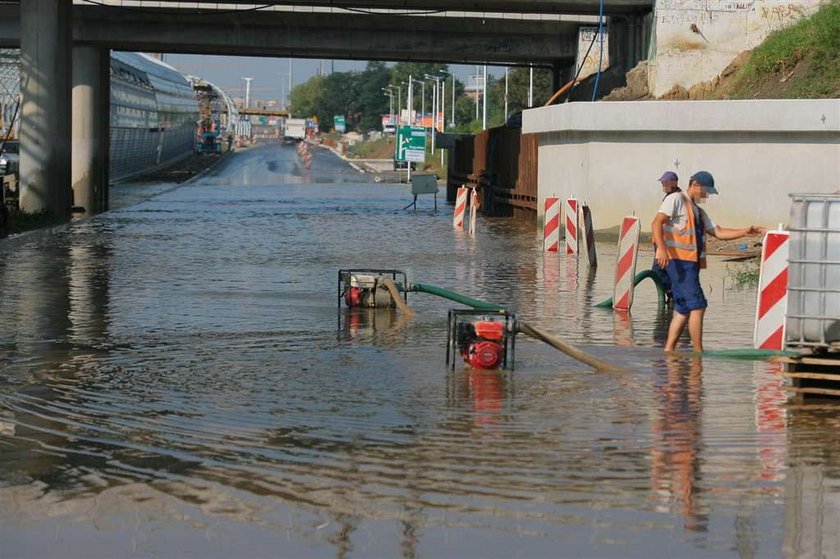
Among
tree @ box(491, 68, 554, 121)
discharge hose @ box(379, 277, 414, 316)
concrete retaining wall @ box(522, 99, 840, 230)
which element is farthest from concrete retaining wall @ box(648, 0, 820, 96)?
tree @ box(491, 68, 554, 121)

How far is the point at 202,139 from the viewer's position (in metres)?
123

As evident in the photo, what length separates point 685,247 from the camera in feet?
43.5

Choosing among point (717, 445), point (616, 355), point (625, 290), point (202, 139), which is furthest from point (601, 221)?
point (202, 139)

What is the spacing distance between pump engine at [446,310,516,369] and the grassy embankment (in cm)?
2037

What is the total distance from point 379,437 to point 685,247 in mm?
4663

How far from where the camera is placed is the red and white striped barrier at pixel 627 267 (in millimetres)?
17562

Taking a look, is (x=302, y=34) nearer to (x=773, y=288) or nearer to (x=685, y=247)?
(x=685, y=247)

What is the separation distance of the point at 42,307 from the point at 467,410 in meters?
8.47

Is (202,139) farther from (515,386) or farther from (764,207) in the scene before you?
(515,386)

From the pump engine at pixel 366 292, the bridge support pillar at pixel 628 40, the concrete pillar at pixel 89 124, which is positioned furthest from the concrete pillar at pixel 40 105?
the pump engine at pixel 366 292

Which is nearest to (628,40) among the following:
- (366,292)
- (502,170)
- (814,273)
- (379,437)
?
(502,170)

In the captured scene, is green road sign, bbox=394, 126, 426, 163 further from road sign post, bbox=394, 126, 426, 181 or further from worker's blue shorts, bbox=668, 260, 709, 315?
worker's blue shorts, bbox=668, 260, 709, 315

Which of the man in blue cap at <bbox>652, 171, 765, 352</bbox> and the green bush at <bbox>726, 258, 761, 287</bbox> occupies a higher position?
the man in blue cap at <bbox>652, 171, 765, 352</bbox>

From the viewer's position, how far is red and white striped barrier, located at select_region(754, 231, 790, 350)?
502 inches
